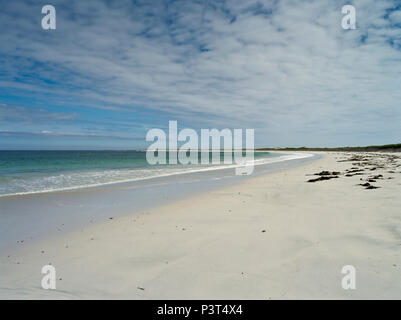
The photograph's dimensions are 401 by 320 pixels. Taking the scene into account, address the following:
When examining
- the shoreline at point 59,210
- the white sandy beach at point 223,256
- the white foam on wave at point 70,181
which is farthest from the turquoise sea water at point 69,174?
the white sandy beach at point 223,256

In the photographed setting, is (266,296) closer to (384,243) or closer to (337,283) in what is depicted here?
(337,283)

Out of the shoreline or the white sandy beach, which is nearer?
the white sandy beach

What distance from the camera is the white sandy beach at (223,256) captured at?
11.0 feet

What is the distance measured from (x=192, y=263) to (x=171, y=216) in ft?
10.7

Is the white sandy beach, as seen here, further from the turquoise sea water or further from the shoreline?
the turquoise sea water

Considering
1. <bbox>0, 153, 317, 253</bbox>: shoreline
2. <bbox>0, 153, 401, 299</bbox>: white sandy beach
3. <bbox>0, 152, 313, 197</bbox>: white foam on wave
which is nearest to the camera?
<bbox>0, 153, 401, 299</bbox>: white sandy beach

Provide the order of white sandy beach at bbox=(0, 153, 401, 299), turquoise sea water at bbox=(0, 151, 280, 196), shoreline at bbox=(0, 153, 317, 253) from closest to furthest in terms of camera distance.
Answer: white sandy beach at bbox=(0, 153, 401, 299) < shoreline at bbox=(0, 153, 317, 253) < turquoise sea water at bbox=(0, 151, 280, 196)

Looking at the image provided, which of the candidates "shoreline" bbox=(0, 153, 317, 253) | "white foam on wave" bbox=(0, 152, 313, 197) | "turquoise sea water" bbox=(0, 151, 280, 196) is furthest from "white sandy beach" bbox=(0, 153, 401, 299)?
"turquoise sea water" bbox=(0, 151, 280, 196)

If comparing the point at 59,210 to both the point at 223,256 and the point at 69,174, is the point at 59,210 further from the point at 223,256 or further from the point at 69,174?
the point at 69,174

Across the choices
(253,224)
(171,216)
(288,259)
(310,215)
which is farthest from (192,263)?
(310,215)

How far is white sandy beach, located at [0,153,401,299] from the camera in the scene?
3.35m

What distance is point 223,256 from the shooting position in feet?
14.3

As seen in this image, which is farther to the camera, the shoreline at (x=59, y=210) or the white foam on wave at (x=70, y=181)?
the white foam on wave at (x=70, y=181)

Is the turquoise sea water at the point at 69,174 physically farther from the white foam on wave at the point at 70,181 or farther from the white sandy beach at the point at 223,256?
the white sandy beach at the point at 223,256
